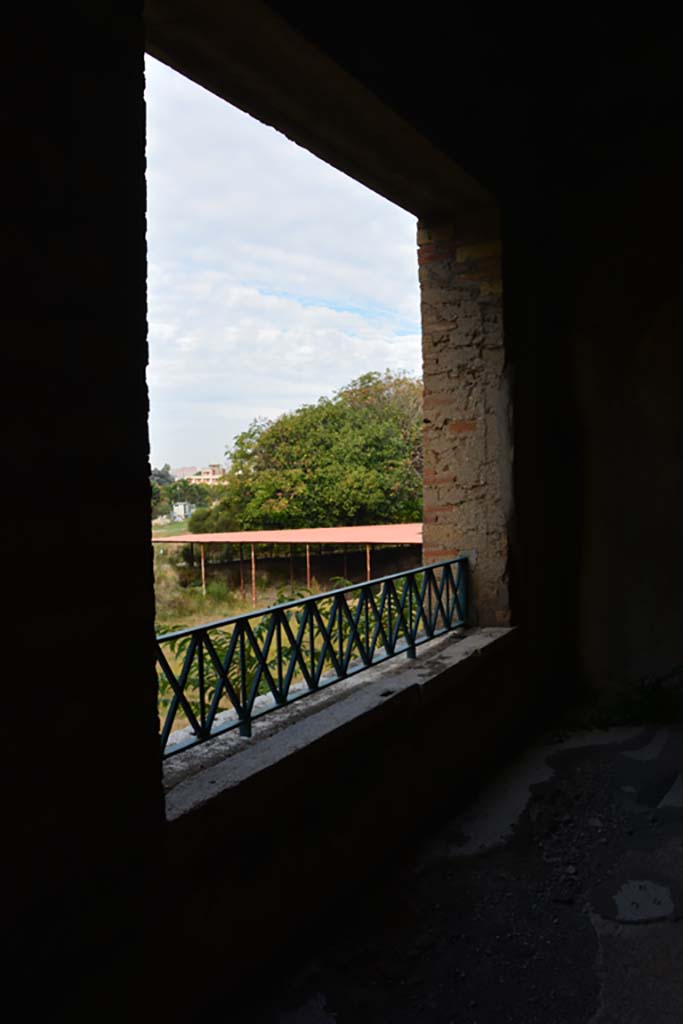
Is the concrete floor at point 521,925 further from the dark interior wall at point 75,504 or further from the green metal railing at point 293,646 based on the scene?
the dark interior wall at point 75,504

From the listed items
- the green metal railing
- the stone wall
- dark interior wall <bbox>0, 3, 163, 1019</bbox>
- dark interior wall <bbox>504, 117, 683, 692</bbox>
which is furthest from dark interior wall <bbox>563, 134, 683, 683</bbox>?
dark interior wall <bbox>0, 3, 163, 1019</bbox>

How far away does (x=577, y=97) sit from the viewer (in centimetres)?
A: 491

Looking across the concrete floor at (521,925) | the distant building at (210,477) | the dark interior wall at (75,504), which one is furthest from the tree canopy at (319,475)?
the dark interior wall at (75,504)

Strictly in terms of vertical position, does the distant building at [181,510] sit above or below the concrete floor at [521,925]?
above

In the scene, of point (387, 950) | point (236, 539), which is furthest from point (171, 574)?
point (387, 950)

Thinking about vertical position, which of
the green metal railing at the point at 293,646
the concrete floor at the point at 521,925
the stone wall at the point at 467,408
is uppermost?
the stone wall at the point at 467,408

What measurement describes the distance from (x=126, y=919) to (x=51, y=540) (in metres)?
0.90

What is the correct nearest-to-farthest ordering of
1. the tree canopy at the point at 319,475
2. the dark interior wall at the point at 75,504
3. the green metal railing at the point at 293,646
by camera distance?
1. the dark interior wall at the point at 75,504
2. the green metal railing at the point at 293,646
3. the tree canopy at the point at 319,475

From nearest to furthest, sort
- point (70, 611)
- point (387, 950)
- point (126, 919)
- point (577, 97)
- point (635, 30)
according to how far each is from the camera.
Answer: point (70, 611) < point (126, 919) < point (387, 950) < point (635, 30) < point (577, 97)

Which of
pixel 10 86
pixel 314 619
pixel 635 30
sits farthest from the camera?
pixel 635 30

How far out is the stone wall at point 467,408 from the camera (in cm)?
418

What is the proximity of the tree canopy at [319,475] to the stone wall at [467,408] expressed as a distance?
13943 mm

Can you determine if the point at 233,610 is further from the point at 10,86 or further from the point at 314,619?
the point at 10,86

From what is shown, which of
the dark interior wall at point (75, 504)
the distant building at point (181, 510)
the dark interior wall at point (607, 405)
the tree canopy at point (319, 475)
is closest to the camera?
the dark interior wall at point (75, 504)
